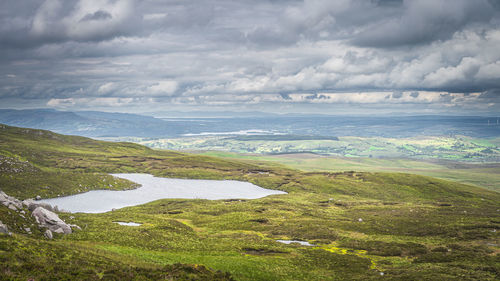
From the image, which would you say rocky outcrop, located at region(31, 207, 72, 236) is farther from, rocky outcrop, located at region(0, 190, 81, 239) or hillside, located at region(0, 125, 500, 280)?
hillside, located at region(0, 125, 500, 280)

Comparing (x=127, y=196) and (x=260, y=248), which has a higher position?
(x=260, y=248)

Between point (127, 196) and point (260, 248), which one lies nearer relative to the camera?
point (260, 248)

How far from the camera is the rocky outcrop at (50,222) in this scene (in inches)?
2148

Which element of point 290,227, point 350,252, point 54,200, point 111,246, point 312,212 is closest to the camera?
point 111,246

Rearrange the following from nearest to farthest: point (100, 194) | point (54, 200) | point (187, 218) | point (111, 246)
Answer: point (111, 246)
point (187, 218)
point (54, 200)
point (100, 194)

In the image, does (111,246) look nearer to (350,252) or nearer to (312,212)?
(350,252)

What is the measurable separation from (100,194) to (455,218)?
14895cm

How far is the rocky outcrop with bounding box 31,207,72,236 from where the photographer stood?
54.6 meters

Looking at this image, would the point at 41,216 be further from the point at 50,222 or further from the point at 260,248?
the point at 260,248

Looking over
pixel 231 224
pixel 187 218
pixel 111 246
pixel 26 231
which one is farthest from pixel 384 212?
pixel 26 231

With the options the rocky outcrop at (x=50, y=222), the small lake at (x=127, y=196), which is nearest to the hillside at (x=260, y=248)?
the rocky outcrop at (x=50, y=222)

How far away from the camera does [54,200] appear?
5261 inches

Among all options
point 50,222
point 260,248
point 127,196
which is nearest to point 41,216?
point 50,222

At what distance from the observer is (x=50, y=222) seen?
183ft
